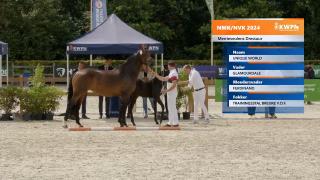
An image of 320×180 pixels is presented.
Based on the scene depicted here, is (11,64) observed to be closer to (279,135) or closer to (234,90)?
(234,90)

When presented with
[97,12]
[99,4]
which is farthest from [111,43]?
[99,4]

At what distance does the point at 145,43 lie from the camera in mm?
23000

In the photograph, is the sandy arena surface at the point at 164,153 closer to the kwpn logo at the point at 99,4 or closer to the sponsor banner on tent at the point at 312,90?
the sponsor banner on tent at the point at 312,90

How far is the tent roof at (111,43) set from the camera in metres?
23.1

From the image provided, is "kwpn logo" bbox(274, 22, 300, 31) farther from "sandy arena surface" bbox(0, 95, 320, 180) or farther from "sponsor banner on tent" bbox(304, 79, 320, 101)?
"sponsor banner on tent" bbox(304, 79, 320, 101)

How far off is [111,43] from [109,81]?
3385 millimetres

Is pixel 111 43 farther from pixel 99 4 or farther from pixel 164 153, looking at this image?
pixel 99 4

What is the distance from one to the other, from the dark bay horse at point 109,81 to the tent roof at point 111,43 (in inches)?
110

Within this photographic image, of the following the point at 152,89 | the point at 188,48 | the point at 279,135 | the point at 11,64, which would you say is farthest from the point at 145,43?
the point at 188,48

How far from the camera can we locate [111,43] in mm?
23188

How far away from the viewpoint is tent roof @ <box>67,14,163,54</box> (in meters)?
23.1

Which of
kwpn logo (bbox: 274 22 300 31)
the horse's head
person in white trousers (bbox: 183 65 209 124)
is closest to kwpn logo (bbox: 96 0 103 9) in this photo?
kwpn logo (bbox: 274 22 300 31)

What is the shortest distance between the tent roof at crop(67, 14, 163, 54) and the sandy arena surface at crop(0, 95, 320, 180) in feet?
11.2

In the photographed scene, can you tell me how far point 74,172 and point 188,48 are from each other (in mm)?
49418
